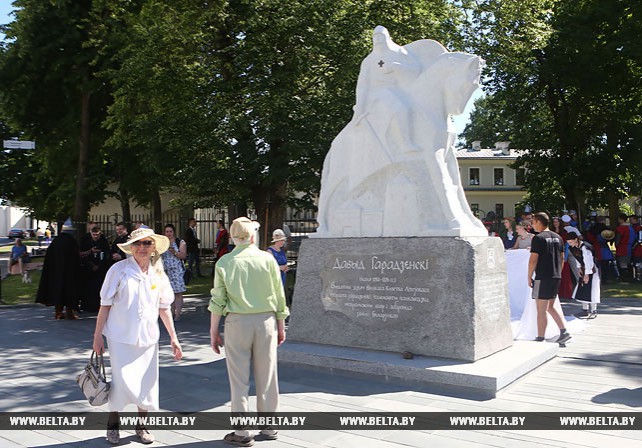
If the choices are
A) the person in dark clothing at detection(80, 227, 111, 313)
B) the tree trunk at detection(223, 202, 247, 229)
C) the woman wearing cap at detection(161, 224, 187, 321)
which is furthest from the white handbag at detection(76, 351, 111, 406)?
the tree trunk at detection(223, 202, 247, 229)

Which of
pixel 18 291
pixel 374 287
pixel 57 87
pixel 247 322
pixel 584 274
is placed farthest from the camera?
pixel 57 87

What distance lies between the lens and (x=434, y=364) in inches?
257

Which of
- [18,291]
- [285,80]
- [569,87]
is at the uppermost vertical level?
[569,87]

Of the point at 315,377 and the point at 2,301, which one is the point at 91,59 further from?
the point at 315,377

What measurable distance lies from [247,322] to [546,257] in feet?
16.7

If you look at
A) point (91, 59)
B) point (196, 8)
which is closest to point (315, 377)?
point (196, 8)

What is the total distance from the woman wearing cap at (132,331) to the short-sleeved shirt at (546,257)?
536 cm

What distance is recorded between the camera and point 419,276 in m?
6.97

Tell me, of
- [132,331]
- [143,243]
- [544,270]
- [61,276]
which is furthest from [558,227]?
[132,331]

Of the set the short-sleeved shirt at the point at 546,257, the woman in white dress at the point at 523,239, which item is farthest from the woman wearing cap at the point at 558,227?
the short-sleeved shirt at the point at 546,257

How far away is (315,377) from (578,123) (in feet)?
69.3

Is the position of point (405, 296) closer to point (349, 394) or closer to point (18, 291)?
point (349, 394)

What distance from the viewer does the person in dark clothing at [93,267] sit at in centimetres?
1259

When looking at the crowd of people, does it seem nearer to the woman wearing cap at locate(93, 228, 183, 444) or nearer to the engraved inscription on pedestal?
the woman wearing cap at locate(93, 228, 183, 444)
